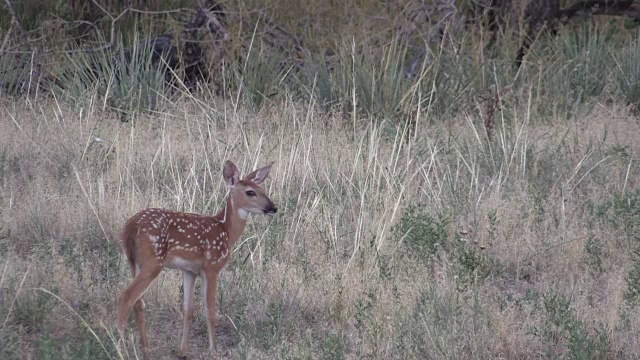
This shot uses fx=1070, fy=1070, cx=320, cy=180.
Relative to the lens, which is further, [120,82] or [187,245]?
[120,82]

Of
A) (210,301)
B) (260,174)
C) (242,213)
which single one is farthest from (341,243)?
(210,301)

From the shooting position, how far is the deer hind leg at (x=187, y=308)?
543 centimetres

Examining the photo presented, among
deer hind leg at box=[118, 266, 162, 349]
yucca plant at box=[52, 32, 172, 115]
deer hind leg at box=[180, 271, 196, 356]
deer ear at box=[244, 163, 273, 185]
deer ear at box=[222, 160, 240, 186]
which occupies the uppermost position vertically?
deer ear at box=[222, 160, 240, 186]

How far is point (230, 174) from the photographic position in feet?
19.4

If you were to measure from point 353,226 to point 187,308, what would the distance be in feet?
6.95

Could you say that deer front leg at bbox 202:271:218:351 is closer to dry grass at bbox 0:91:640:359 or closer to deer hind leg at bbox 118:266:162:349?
dry grass at bbox 0:91:640:359

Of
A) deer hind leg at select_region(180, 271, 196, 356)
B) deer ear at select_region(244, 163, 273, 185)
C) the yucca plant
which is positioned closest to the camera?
deer hind leg at select_region(180, 271, 196, 356)

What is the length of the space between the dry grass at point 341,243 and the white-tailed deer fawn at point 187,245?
225 mm

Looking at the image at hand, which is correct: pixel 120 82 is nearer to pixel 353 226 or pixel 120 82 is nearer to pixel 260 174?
pixel 353 226

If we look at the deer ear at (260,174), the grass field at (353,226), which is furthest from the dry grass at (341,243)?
the deer ear at (260,174)

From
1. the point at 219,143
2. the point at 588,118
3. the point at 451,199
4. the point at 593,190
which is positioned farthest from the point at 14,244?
the point at 588,118

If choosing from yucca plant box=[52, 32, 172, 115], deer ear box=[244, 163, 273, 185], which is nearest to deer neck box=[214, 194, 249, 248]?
deer ear box=[244, 163, 273, 185]

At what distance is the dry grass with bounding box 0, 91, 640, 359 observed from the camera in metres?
5.57

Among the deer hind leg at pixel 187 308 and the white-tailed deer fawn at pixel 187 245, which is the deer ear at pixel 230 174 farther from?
the deer hind leg at pixel 187 308
